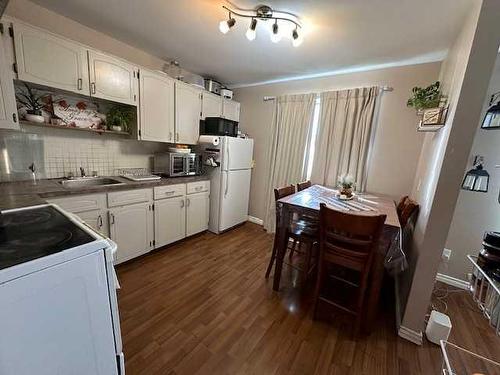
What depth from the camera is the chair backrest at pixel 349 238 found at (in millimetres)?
1480

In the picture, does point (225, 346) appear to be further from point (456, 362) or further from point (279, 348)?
point (456, 362)

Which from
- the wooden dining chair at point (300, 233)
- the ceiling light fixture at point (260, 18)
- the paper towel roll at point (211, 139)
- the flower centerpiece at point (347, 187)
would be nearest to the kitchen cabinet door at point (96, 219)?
the paper towel roll at point (211, 139)

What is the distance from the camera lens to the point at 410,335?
1.66 m

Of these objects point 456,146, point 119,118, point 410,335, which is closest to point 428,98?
point 456,146

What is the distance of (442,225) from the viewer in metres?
1.49

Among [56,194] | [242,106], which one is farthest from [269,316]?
[242,106]

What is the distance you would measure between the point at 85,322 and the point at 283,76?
3.54 metres

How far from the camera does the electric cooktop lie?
80cm

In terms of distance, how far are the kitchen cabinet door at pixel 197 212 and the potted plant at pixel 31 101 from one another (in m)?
1.72

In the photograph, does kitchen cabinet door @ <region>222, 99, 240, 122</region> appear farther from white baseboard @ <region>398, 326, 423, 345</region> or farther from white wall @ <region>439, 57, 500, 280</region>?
white baseboard @ <region>398, 326, 423, 345</region>

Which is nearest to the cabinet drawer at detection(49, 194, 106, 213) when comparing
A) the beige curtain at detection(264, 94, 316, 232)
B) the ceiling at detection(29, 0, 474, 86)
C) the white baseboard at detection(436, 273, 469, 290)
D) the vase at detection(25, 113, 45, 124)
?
the vase at detection(25, 113, 45, 124)

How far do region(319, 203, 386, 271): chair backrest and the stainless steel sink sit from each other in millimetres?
2141

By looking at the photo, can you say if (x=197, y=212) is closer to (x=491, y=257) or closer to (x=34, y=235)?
(x=34, y=235)

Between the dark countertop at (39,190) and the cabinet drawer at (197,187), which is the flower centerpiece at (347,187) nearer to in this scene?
the cabinet drawer at (197,187)
